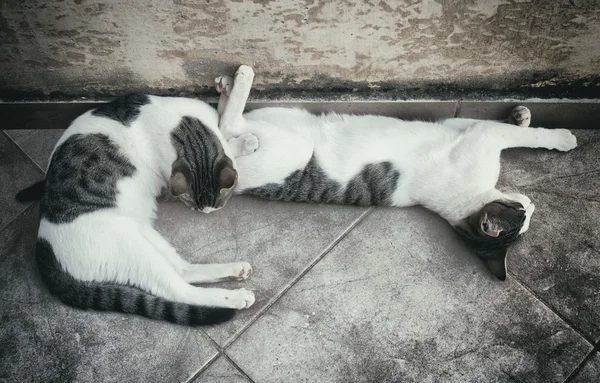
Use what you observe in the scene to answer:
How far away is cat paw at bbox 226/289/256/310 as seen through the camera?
3.02m

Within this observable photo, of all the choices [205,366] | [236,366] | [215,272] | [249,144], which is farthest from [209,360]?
[249,144]

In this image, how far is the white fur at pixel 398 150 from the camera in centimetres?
316

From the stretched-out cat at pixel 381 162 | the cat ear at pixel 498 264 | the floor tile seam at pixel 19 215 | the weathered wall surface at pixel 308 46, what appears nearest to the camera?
the weathered wall surface at pixel 308 46

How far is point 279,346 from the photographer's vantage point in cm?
298

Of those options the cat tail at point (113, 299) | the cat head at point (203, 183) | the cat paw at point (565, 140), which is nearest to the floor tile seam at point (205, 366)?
the cat tail at point (113, 299)

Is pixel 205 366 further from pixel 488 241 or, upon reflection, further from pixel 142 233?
pixel 488 241

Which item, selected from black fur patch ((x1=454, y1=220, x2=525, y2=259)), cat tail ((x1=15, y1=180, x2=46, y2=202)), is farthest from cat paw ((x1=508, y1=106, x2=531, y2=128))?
cat tail ((x1=15, y1=180, x2=46, y2=202))

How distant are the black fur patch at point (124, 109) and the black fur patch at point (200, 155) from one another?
30 cm

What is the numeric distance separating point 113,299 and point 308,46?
1892 mm

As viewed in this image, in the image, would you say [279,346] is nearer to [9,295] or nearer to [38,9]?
[9,295]

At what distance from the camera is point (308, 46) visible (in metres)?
3.16

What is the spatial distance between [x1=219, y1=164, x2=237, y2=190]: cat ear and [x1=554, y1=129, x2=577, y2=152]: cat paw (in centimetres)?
218

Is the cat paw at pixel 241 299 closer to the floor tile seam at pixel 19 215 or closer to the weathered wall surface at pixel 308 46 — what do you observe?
the weathered wall surface at pixel 308 46

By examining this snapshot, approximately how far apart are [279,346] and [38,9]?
2454mm
